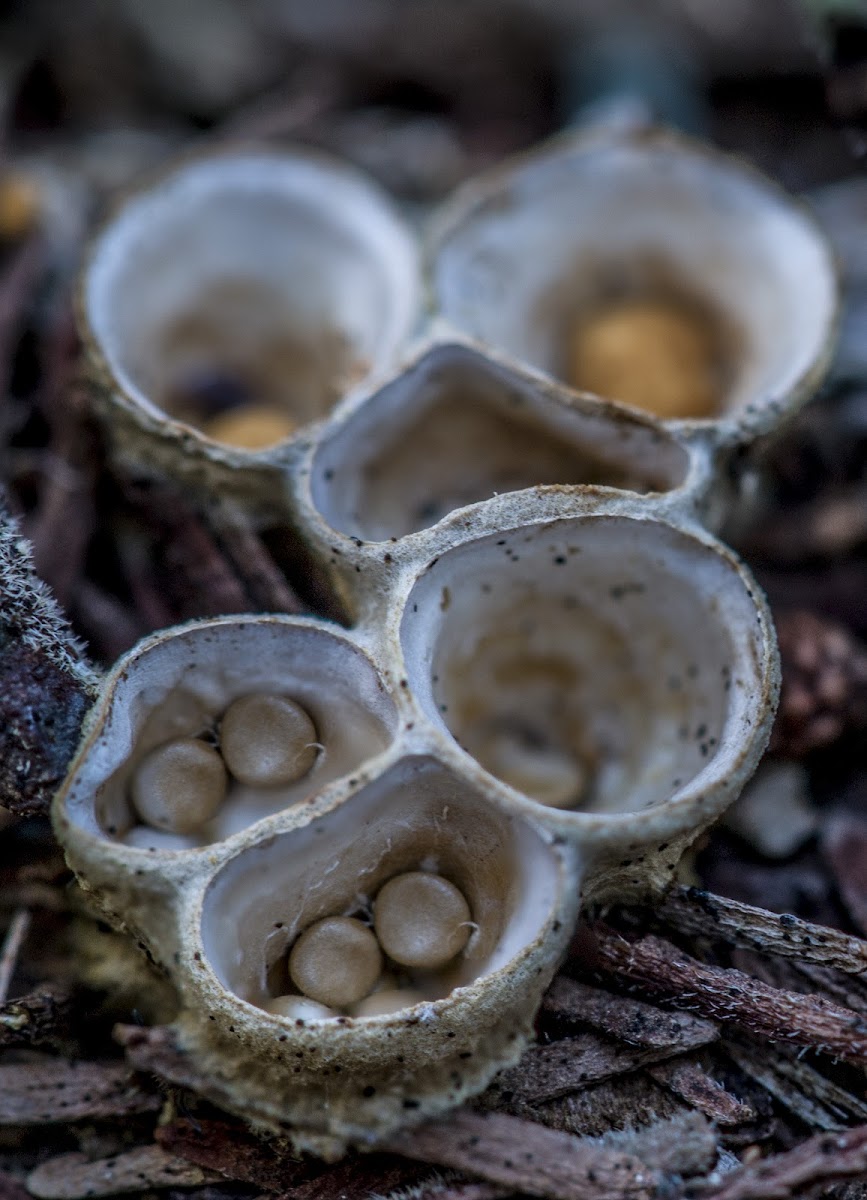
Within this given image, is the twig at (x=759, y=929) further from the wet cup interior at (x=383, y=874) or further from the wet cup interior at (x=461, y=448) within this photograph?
the wet cup interior at (x=461, y=448)

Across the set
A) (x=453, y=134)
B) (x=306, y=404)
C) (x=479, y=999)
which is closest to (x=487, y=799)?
(x=479, y=999)

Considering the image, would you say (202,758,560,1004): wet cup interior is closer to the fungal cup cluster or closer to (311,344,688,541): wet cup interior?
A: the fungal cup cluster

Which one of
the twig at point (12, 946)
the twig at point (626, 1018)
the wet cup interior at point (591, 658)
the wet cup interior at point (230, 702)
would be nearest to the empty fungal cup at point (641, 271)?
the wet cup interior at point (591, 658)

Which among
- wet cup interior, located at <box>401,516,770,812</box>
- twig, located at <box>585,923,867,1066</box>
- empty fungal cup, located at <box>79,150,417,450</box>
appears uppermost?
empty fungal cup, located at <box>79,150,417,450</box>

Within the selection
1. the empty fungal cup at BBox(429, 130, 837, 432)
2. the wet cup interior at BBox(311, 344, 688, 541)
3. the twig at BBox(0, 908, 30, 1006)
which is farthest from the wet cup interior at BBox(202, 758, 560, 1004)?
the empty fungal cup at BBox(429, 130, 837, 432)

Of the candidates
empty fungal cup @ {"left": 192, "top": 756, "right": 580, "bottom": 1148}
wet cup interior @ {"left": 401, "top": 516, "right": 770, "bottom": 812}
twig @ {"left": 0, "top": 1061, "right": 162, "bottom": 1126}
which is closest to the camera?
empty fungal cup @ {"left": 192, "top": 756, "right": 580, "bottom": 1148}

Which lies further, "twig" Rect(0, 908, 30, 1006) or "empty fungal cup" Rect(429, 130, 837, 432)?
"empty fungal cup" Rect(429, 130, 837, 432)

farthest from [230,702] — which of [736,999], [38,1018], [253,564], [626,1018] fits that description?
[736,999]
